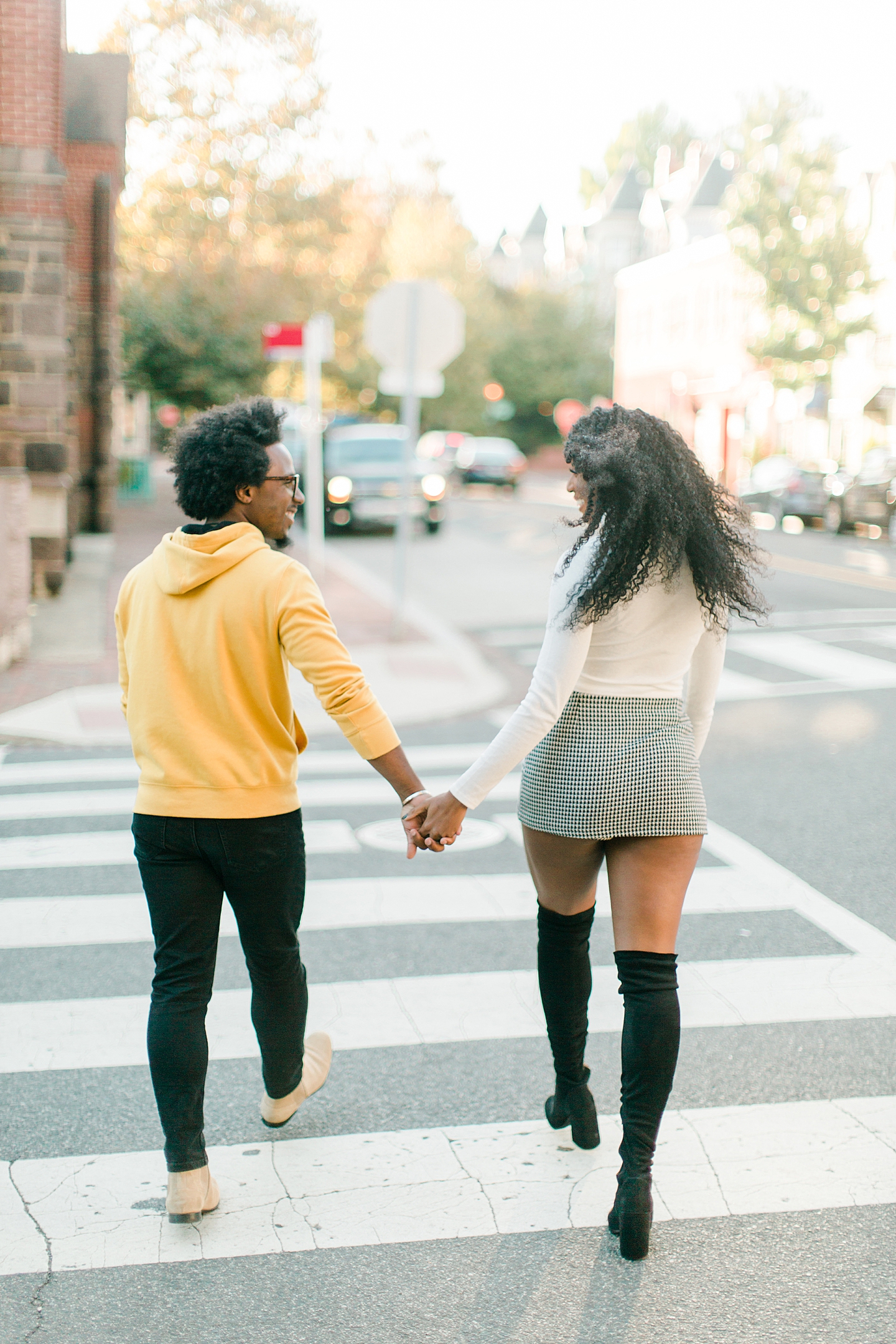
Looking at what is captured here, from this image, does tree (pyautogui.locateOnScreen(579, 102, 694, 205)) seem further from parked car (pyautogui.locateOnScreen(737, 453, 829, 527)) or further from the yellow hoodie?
the yellow hoodie

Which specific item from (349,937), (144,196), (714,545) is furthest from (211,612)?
(144,196)

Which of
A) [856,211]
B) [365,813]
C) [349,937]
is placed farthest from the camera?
[856,211]

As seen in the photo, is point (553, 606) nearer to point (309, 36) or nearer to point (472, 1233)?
point (472, 1233)

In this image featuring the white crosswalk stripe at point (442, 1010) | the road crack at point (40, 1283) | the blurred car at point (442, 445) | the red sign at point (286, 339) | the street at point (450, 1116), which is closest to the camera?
the road crack at point (40, 1283)

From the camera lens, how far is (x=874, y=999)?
463 cm

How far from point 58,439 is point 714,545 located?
12995mm

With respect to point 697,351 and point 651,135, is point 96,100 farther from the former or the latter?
point 651,135

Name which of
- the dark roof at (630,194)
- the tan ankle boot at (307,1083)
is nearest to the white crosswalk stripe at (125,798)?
the tan ankle boot at (307,1083)

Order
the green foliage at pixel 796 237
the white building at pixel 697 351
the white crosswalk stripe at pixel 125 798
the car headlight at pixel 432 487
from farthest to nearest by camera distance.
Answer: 1. the white building at pixel 697 351
2. the green foliage at pixel 796 237
3. the car headlight at pixel 432 487
4. the white crosswalk stripe at pixel 125 798

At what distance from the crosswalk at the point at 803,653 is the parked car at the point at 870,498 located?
11.4m

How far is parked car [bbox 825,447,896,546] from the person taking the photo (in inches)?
1055

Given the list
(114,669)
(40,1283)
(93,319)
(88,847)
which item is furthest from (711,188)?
(40,1283)

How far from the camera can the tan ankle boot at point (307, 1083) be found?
3.62 m

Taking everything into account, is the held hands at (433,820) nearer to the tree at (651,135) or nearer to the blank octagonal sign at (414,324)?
the blank octagonal sign at (414,324)
